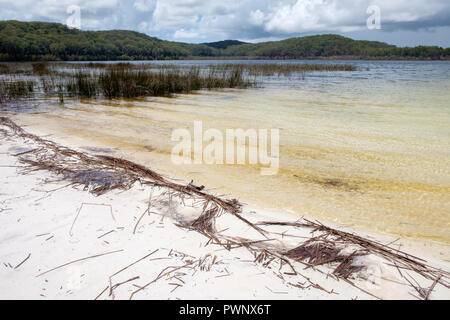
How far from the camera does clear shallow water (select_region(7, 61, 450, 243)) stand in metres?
2.83

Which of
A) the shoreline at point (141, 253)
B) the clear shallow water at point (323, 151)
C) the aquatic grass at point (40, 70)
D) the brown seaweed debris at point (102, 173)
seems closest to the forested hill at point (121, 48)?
the aquatic grass at point (40, 70)

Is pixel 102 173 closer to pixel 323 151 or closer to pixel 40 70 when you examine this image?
pixel 323 151

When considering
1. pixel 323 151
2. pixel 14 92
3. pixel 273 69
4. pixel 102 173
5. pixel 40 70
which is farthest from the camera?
pixel 273 69

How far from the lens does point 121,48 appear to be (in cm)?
8562

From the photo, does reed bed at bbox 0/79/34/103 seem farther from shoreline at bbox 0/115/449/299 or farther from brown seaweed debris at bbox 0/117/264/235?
shoreline at bbox 0/115/449/299

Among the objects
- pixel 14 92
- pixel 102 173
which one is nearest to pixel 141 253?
pixel 102 173

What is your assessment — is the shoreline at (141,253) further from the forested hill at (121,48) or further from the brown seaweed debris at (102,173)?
the forested hill at (121,48)

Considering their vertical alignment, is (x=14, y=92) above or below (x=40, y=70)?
below

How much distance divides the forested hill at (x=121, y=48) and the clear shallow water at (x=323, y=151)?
52432 mm

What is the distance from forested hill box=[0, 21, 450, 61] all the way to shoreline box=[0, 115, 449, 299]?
187ft

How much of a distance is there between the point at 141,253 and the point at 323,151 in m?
3.71

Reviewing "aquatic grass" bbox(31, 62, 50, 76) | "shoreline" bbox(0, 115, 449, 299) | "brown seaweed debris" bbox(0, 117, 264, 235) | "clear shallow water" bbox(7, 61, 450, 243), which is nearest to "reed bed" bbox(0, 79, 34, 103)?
"clear shallow water" bbox(7, 61, 450, 243)
